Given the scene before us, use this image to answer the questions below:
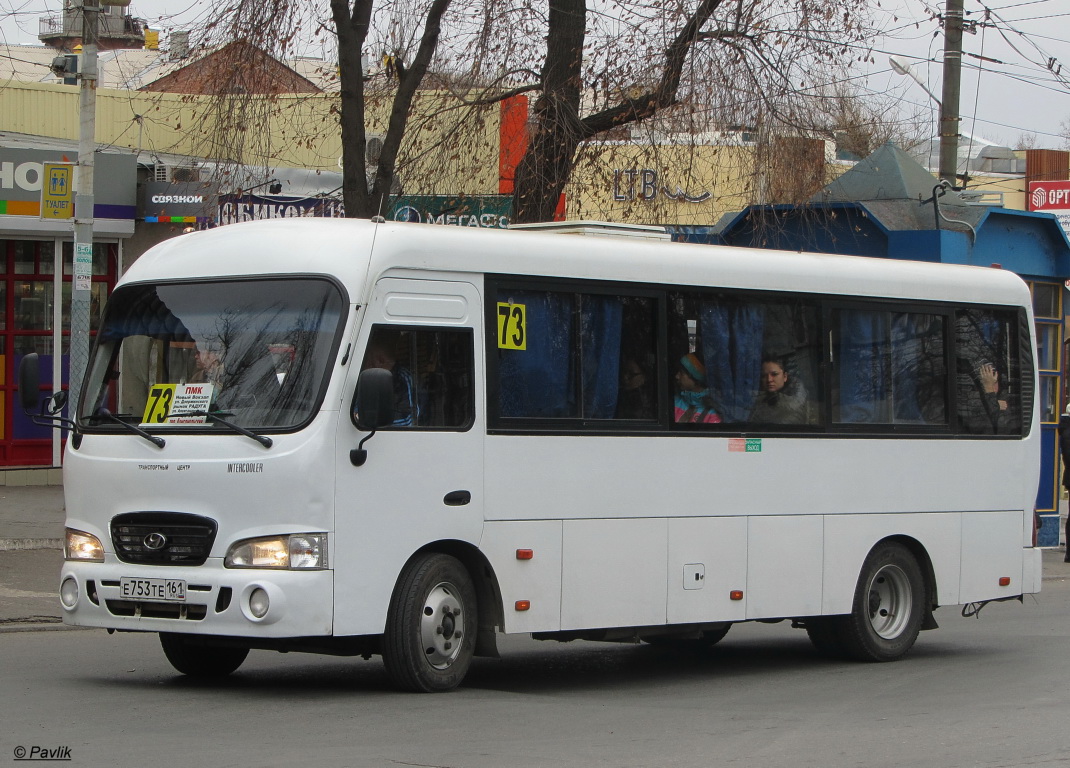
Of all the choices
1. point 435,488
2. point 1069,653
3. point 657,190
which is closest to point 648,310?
point 435,488

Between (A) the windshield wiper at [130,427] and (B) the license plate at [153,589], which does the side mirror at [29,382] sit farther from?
(B) the license plate at [153,589]

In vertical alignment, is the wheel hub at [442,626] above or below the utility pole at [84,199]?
→ below

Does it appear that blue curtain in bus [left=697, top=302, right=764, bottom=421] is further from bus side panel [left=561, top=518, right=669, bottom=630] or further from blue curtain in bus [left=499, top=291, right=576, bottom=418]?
blue curtain in bus [left=499, top=291, right=576, bottom=418]

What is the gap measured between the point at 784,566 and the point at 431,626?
10.0 feet

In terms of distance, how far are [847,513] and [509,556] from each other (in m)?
3.14

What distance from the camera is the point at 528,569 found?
9758 mm

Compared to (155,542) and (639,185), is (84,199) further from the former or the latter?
(155,542)

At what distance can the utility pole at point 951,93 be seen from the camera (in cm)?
2248

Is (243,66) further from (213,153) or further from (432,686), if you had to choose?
(432,686)

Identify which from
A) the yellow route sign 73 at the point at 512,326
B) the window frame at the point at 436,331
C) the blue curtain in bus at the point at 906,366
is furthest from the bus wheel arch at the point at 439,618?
the blue curtain in bus at the point at 906,366

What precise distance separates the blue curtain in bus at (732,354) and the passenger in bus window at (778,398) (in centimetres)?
7

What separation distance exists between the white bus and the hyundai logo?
73 millimetres

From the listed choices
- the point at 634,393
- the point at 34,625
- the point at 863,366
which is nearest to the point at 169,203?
the point at 34,625

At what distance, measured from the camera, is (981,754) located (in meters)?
7.94
